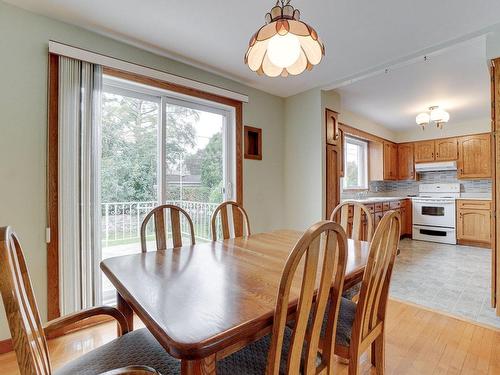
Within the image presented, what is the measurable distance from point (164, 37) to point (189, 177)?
1305 millimetres

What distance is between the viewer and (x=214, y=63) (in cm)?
261

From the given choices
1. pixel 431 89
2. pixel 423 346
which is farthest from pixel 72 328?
pixel 431 89

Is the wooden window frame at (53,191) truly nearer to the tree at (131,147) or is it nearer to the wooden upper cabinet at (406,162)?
the tree at (131,147)

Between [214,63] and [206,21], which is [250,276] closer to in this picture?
[206,21]

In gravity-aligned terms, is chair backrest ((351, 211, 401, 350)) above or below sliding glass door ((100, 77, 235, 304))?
below

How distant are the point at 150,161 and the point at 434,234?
17.6 ft

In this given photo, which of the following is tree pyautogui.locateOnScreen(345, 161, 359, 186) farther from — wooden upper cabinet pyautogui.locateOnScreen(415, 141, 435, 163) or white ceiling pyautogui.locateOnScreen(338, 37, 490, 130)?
wooden upper cabinet pyautogui.locateOnScreen(415, 141, 435, 163)

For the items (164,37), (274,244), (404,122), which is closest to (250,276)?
(274,244)

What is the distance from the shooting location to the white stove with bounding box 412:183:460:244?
484cm

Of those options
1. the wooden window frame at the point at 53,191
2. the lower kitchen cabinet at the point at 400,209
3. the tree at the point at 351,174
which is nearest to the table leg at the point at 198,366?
the wooden window frame at the point at 53,191

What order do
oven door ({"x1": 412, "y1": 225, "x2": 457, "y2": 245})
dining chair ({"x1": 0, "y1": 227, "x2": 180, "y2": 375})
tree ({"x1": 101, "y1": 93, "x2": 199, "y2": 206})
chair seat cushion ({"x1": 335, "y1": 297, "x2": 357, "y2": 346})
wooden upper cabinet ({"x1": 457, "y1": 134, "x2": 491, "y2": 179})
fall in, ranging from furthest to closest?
oven door ({"x1": 412, "y1": 225, "x2": 457, "y2": 245}), wooden upper cabinet ({"x1": 457, "y1": 134, "x2": 491, "y2": 179}), tree ({"x1": 101, "y1": 93, "x2": 199, "y2": 206}), chair seat cushion ({"x1": 335, "y1": 297, "x2": 357, "y2": 346}), dining chair ({"x1": 0, "y1": 227, "x2": 180, "y2": 375})

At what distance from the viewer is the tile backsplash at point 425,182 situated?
500 centimetres

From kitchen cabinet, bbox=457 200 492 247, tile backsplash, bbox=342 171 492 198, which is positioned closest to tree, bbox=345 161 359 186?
tile backsplash, bbox=342 171 492 198

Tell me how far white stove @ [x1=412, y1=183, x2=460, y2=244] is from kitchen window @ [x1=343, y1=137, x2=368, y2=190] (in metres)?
1.19
